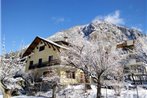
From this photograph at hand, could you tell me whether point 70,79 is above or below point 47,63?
below

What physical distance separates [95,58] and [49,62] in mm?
16330

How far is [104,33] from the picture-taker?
24578 mm

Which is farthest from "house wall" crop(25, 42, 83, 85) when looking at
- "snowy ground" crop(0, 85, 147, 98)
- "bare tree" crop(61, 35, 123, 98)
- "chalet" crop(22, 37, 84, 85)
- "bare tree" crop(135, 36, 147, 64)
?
"bare tree" crop(135, 36, 147, 64)

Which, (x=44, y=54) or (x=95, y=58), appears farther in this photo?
(x=44, y=54)

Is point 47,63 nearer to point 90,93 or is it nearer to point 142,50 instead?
point 90,93

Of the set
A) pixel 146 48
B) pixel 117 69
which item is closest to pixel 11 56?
pixel 117 69

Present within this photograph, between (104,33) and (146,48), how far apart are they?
400 centimetres

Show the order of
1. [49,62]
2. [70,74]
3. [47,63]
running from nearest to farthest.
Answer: [70,74] → [49,62] → [47,63]

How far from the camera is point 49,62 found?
118ft

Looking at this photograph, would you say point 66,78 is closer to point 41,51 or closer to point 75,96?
point 41,51

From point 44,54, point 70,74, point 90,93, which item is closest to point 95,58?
point 90,93

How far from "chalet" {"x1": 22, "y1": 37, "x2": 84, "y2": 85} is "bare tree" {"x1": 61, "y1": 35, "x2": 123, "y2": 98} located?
7722mm

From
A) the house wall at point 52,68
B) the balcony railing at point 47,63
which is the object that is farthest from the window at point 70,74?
the balcony railing at point 47,63

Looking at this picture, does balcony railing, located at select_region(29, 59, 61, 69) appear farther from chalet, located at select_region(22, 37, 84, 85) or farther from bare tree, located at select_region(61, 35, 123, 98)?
bare tree, located at select_region(61, 35, 123, 98)
